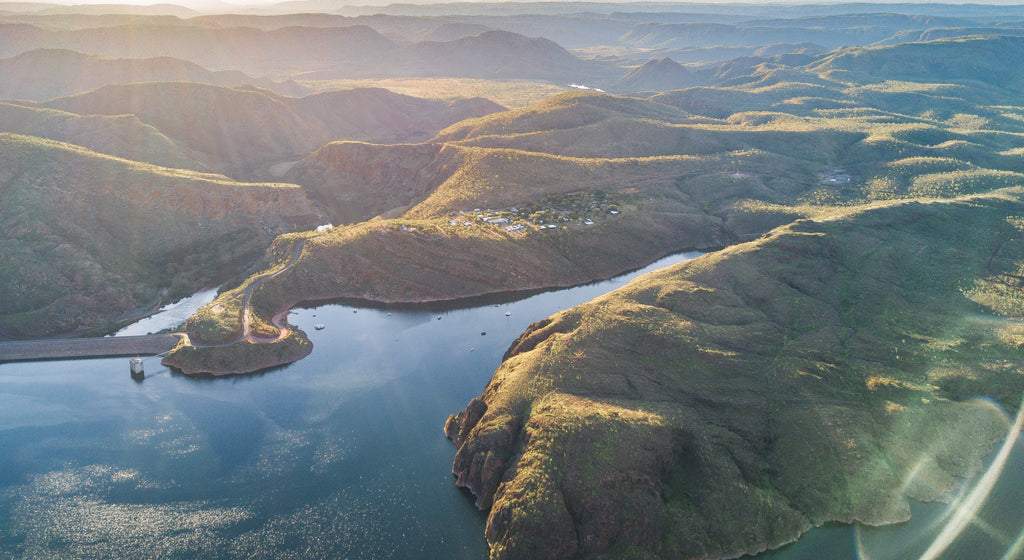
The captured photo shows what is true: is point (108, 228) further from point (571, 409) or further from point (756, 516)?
point (756, 516)

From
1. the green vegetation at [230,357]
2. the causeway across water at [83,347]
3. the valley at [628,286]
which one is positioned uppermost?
the valley at [628,286]

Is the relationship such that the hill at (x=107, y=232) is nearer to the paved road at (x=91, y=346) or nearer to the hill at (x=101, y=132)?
the paved road at (x=91, y=346)

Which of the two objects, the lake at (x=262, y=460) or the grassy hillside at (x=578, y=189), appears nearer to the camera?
the lake at (x=262, y=460)

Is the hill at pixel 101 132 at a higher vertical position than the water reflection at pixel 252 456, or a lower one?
higher

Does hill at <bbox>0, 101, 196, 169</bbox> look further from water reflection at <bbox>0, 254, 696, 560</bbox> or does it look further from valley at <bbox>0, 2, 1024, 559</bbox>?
water reflection at <bbox>0, 254, 696, 560</bbox>

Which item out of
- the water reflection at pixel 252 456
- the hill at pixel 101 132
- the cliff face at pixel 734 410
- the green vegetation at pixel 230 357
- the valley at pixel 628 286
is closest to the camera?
the cliff face at pixel 734 410

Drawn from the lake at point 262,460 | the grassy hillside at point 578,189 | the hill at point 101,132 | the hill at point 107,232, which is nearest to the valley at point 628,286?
the hill at point 107,232

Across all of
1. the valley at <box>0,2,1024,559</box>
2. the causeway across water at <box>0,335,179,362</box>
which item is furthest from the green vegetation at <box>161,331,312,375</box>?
the causeway across water at <box>0,335,179,362</box>
